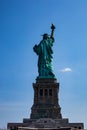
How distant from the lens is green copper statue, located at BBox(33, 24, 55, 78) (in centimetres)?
6429

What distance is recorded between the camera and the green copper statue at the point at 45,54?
2531 inches

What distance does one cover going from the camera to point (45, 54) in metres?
65.8

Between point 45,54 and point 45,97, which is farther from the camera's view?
point 45,54

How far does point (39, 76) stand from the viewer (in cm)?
6366

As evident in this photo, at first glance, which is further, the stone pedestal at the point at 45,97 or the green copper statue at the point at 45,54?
the green copper statue at the point at 45,54

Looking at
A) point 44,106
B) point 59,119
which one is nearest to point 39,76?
point 44,106

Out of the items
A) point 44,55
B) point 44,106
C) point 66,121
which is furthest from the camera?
point 44,55

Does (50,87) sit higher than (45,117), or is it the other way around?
(50,87)

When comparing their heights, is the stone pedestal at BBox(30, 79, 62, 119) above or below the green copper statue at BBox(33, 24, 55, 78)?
below

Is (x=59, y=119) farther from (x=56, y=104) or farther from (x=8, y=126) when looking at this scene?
(x=8, y=126)

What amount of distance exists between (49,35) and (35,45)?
13.5 ft

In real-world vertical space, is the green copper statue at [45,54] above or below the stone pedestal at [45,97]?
above

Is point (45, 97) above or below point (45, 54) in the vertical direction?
below

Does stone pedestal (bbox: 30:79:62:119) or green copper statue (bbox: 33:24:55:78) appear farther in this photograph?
green copper statue (bbox: 33:24:55:78)
